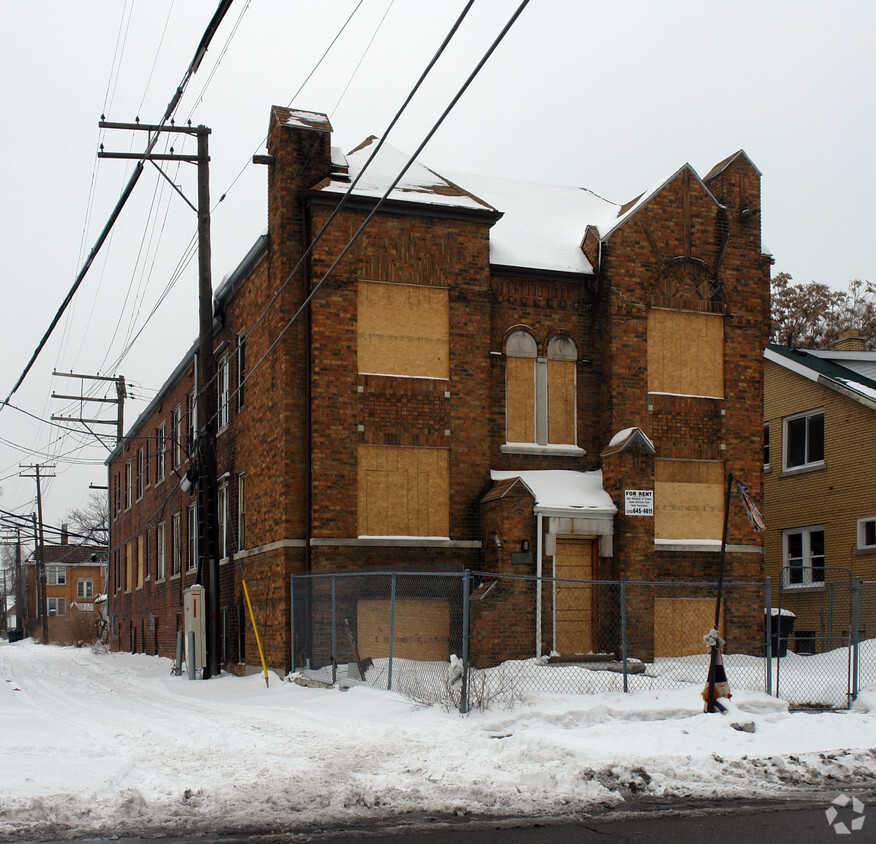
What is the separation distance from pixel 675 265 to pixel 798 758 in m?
12.9

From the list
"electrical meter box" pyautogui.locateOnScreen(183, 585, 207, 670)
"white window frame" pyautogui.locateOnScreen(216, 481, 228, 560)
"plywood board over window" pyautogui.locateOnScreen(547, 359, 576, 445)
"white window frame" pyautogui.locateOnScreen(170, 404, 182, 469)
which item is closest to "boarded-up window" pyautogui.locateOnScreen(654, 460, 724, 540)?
"plywood board over window" pyautogui.locateOnScreen(547, 359, 576, 445)

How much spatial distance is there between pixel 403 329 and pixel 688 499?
6.72 metres

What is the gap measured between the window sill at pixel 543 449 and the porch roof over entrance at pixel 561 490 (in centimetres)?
36

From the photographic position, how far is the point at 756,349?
22.1m

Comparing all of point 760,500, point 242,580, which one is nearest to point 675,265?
point 760,500

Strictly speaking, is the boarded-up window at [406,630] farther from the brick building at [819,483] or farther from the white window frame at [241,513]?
the brick building at [819,483]

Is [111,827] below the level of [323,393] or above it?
below

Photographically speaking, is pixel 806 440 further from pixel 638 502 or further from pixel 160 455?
pixel 160 455

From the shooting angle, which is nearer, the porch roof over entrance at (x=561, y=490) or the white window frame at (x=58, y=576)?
the porch roof over entrance at (x=561, y=490)

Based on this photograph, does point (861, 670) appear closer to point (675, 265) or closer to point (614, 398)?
point (614, 398)

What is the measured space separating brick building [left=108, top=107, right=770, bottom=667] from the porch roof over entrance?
0.06 metres

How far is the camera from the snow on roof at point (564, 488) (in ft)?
64.1

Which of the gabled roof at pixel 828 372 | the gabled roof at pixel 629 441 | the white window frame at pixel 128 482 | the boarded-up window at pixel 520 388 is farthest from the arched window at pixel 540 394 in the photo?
the white window frame at pixel 128 482

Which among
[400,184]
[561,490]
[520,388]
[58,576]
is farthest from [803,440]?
[58,576]
